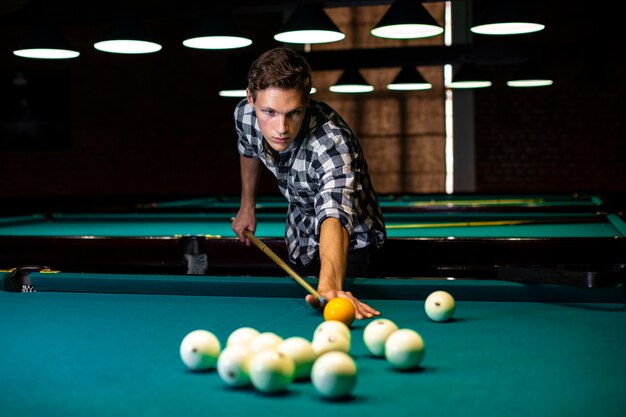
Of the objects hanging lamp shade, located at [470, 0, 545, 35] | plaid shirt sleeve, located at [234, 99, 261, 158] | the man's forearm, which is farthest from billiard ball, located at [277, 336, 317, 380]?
hanging lamp shade, located at [470, 0, 545, 35]

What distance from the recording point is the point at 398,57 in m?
7.11

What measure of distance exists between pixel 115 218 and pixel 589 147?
5.90m

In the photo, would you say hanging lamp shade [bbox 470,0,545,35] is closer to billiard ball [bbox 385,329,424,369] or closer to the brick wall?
billiard ball [bbox 385,329,424,369]

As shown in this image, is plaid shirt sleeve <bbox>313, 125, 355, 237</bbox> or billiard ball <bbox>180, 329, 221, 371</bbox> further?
plaid shirt sleeve <bbox>313, 125, 355, 237</bbox>

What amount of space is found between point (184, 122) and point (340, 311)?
778 cm

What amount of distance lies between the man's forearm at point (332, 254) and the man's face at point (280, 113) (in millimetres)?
274

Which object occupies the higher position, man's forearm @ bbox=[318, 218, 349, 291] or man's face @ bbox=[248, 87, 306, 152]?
man's face @ bbox=[248, 87, 306, 152]

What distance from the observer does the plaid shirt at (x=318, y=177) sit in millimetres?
2395

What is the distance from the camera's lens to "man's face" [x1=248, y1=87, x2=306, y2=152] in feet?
7.39

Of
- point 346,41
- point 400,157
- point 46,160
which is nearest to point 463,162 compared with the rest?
point 400,157

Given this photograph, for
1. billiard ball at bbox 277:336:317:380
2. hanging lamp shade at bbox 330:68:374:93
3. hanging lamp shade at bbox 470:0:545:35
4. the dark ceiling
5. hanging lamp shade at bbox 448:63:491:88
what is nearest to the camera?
billiard ball at bbox 277:336:317:380

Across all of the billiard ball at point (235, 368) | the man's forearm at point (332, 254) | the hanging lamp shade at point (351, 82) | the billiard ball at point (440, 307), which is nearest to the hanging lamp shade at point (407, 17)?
the man's forearm at point (332, 254)

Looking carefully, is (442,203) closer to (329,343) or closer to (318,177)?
(318,177)

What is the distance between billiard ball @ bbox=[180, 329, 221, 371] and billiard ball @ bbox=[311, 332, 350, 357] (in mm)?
173
